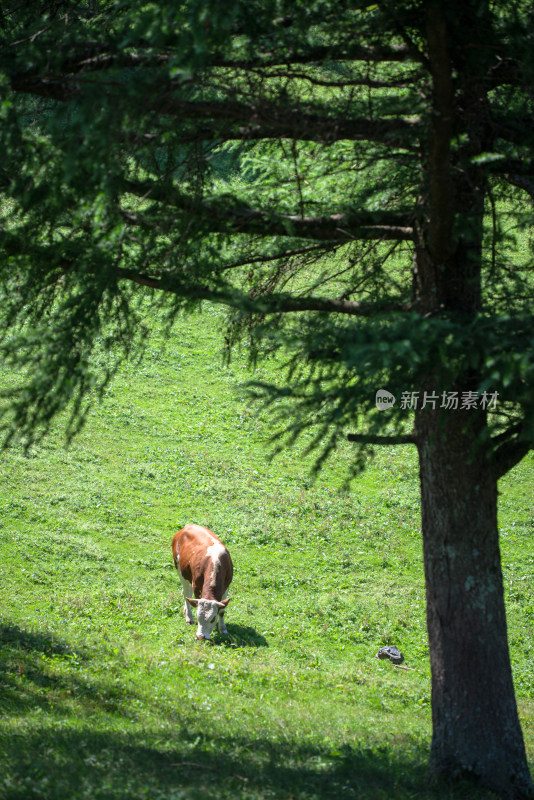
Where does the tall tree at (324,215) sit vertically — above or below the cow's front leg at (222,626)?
above

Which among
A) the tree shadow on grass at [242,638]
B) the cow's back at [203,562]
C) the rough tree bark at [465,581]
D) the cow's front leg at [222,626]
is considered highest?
the rough tree bark at [465,581]

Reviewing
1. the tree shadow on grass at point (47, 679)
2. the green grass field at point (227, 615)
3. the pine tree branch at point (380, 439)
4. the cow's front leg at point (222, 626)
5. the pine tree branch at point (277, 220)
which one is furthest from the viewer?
the cow's front leg at point (222, 626)

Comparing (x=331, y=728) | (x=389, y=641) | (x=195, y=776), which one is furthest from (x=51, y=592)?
(x=195, y=776)

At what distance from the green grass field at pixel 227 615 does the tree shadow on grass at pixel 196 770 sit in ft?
0.09

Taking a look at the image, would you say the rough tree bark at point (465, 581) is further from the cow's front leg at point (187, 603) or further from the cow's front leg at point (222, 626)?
the cow's front leg at point (187, 603)

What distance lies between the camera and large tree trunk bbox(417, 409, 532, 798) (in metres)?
7.37

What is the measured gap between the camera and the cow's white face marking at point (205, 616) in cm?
1306

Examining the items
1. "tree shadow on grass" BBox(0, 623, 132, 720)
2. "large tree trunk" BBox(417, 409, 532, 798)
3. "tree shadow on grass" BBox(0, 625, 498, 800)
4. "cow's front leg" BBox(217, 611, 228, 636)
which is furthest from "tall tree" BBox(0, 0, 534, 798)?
"cow's front leg" BBox(217, 611, 228, 636)

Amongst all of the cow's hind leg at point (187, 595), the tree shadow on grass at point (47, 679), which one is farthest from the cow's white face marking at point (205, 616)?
the tree shadow on grass at point (47, 679)

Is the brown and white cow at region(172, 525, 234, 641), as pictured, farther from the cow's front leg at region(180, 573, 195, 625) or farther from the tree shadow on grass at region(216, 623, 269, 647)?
the tree shadow on grass at region(216, 623, 269, 647)

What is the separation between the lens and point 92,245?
679 centimetres

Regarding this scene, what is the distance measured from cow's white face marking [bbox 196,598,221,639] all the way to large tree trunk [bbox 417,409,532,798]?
20.1 ft

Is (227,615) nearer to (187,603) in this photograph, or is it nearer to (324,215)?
(187,603)

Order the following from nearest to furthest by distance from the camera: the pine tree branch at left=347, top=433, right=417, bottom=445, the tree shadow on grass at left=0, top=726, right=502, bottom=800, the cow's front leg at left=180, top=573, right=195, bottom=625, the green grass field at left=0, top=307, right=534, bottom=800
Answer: the tree shadow on grass at left=0, top=726, right=502, bottom=800 < the pine tree branch at left=347, top=433, right=417, bottom=445 < the green grass field at left=0, top=307, right=534, bottom=800 < the cow's front leg at left=180, top=573, right=195, bottom=625
